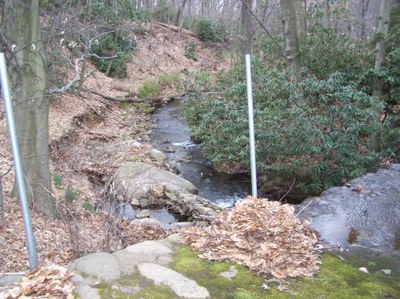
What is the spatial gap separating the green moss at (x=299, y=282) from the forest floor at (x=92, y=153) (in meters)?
1.52

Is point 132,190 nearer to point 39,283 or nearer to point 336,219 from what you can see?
point 336,219

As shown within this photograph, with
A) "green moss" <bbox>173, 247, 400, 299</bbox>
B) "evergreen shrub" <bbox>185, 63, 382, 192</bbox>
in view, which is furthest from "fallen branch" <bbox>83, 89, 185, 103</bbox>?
"green moss" <bbox>173, 247, 400, 299</bbox>

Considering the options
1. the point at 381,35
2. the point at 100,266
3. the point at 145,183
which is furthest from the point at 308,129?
the point at 100,266

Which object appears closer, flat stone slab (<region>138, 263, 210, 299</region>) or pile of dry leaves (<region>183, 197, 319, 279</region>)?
flat stone slab (<region>138, 263, 210, 299</region>)

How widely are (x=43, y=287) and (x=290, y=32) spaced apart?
9.66 m

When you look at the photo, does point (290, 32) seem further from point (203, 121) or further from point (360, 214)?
point (360, 214)

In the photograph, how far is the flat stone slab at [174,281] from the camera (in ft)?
8.50

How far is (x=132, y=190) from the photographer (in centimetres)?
843

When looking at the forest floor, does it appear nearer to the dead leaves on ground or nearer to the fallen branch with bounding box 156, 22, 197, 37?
the fallen branch with bounding box 156, 22, 197, 37

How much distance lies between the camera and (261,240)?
3154mm

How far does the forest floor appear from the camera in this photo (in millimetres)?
4941

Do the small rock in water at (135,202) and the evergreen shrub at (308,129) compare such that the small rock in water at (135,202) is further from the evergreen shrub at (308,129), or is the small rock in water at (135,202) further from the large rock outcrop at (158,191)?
the evergreen shrub at (308,129)

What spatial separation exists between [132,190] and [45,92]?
126 inches

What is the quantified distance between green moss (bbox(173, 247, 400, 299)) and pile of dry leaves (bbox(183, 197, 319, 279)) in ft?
0.29
